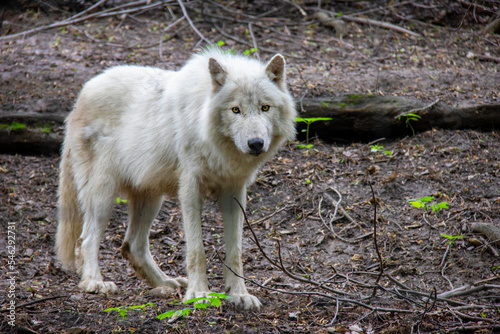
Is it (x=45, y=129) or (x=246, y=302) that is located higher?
(x=45, y=129)

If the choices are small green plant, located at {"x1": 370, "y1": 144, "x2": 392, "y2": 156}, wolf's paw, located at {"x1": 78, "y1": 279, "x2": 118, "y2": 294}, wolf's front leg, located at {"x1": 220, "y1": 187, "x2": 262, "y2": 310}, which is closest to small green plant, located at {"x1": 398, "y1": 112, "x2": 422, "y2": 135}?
small green plant, located at {"x1": 370, "y1": 144, "x2": 392, "y2": 156}

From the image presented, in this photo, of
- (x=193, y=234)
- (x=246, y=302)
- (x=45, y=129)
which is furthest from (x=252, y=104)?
(x=45, y=129)

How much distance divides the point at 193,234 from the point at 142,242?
917mm

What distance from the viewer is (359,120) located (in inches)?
240

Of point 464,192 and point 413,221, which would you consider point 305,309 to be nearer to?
point 413,221

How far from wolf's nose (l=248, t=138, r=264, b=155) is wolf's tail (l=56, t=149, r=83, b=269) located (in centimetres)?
224

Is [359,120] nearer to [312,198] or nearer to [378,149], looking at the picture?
[378,149]

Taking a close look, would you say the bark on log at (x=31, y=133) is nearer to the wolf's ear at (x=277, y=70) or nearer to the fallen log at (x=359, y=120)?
the fallen log at (x=359, y=120)

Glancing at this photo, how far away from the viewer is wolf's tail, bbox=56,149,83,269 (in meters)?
4.70

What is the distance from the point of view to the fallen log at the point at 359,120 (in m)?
6.04

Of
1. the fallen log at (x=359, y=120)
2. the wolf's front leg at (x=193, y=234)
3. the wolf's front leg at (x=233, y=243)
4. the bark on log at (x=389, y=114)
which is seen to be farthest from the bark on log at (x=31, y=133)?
the bark on log at (x=389, y=114)

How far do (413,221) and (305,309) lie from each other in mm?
1865

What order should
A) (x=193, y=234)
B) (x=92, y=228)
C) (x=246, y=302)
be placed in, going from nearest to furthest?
(x=246, y=302) < (x=193, y=234) < (x=92, y=228)

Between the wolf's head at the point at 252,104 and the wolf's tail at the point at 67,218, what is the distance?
1.97 metres
